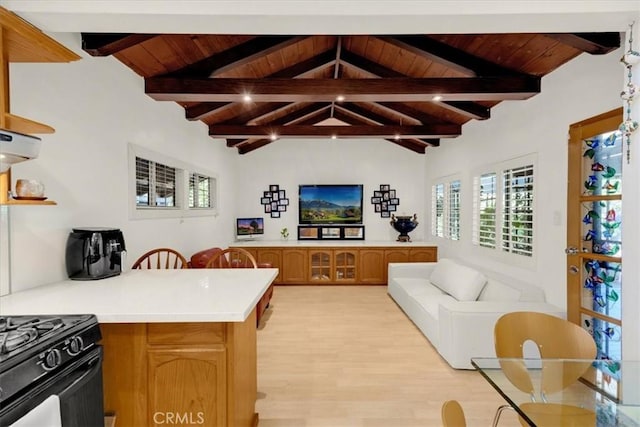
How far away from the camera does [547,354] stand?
71.3 inches

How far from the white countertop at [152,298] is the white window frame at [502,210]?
2609 mm

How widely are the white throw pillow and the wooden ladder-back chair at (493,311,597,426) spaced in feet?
6.20

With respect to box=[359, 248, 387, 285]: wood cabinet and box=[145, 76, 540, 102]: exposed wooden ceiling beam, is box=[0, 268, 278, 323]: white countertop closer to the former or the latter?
box=[145, 76, 540, 102]: exposed wooden ceiling beam

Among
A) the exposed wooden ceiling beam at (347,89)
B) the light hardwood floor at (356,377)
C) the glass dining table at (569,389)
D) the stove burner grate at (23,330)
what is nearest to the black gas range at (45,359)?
the stove burner grate at (23,330)

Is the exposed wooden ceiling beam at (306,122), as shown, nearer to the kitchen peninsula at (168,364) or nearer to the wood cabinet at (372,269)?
the wood cabinet at (372,269)

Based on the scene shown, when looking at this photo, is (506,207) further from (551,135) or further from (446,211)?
(446,211)

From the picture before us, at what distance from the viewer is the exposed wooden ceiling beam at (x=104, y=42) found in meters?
2.41

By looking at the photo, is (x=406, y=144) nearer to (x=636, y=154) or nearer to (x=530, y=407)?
(x=636, y=154)

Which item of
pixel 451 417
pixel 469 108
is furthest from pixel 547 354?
pixel 469 108

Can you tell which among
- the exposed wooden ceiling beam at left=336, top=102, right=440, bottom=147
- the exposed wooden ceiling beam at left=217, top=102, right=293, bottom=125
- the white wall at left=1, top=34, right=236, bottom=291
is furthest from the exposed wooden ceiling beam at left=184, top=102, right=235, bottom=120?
the exposed wooden ceiling beam at left=336, top=102, right=440, bottom=147

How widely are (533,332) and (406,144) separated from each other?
5.35m
